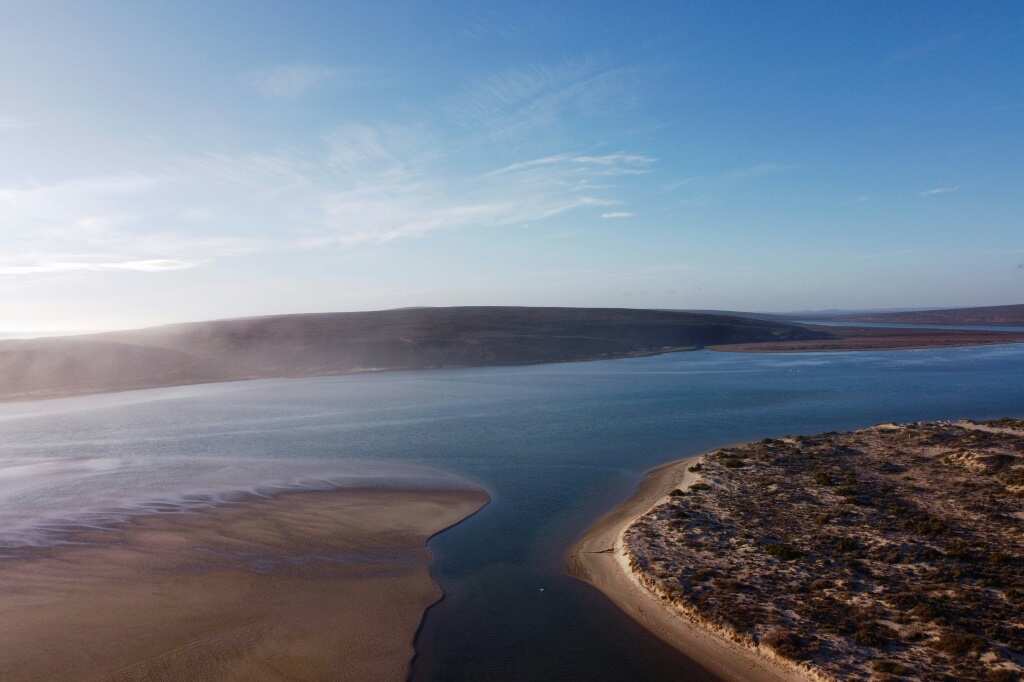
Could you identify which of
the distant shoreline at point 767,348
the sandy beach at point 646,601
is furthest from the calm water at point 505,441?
the distant shoreline at point 767,348

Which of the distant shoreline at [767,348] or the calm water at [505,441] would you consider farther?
the distant shoreline at [767,348]

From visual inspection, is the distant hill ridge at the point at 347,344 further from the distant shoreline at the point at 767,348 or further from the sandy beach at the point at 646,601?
the sandy beach at the point at 646,601

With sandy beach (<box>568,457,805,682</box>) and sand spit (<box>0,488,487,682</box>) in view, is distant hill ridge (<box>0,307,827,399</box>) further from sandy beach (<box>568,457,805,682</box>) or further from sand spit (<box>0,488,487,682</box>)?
sandy beach (<box>568,457,805,682</box>)

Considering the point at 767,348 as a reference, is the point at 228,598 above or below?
below

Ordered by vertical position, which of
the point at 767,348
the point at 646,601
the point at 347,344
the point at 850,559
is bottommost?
the point at 646,601

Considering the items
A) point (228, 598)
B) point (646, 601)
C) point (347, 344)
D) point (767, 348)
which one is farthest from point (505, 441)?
point (767, 348)

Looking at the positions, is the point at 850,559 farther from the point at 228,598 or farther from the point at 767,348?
the point at 767,348

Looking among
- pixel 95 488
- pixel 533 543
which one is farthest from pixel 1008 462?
pixel 95 488
